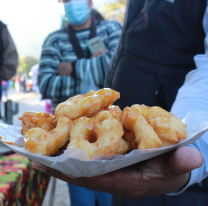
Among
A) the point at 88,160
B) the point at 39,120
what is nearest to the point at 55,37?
the point at 39,120

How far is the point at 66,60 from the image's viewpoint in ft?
8.63

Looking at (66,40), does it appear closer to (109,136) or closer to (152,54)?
(152,54)

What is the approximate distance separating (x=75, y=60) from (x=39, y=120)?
179cm

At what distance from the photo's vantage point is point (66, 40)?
2598mm

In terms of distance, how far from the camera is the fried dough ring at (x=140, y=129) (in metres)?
0.75

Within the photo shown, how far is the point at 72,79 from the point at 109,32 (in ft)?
2.47

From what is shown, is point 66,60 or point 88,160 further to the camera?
point 66,60

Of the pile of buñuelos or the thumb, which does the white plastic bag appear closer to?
the pile of buñuelos

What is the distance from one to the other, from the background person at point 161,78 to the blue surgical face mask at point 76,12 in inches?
47.4

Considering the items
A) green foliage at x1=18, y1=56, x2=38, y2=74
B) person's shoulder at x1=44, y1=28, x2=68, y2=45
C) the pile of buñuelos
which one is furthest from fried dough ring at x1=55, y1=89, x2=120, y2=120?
green foliage at x1=18, y1=56, x2=38, y2=74

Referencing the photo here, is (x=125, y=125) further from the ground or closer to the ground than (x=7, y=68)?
further from the ground

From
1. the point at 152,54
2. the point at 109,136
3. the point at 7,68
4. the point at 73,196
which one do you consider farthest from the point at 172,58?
the point at 7,68

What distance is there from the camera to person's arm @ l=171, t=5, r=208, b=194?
912mm

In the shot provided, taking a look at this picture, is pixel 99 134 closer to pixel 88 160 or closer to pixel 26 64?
pixel 88 160
